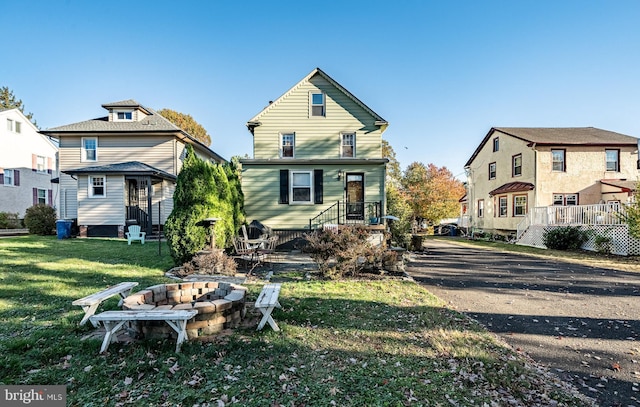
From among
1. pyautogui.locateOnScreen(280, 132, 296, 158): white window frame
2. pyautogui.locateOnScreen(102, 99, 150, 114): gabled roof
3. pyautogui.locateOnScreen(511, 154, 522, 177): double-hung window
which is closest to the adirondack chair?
pyautogui.locateOnScreen(280, 132, 296, 158): white window frame

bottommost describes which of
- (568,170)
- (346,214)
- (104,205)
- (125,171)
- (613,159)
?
(346,214)

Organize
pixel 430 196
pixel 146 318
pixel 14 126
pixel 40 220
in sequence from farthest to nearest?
pixel 430 196 < pixel 14 126 < pixel 40 220 < pixel 146 318

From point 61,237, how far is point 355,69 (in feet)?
60.0

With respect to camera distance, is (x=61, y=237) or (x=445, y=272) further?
(x=61, y=237)

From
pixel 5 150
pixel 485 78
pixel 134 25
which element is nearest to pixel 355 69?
pixel 485 78

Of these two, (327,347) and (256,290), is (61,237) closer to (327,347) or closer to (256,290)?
(256,290)

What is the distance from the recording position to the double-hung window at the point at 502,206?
2159 cm

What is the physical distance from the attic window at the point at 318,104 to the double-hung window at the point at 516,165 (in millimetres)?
15042

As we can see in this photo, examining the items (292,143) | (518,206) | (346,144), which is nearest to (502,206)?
(518,206)

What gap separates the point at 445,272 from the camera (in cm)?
941

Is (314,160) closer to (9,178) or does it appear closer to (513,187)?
(513,187)

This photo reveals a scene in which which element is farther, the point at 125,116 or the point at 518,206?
the point at 518,206

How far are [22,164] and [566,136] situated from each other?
4139 centimetres

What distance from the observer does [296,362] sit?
3500 millimetres
